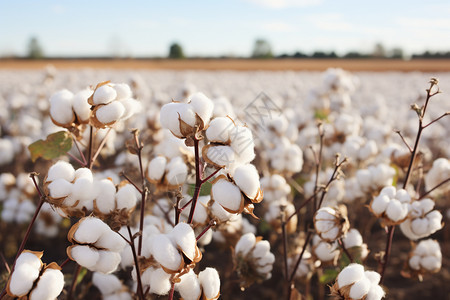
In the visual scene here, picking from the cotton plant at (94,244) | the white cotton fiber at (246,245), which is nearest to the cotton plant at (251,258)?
the white cotton fiber at (246,245)

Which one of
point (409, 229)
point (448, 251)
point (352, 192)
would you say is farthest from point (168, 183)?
point (448, 251)

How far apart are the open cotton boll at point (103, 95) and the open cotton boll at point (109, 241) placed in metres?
0.40

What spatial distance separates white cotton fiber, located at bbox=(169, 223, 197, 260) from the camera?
1019 millimetres

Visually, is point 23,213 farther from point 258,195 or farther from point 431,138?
point 431,138

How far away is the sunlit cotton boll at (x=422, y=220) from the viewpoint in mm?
1735

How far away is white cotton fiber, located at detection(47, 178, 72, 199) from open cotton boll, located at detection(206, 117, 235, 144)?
1.48 ft

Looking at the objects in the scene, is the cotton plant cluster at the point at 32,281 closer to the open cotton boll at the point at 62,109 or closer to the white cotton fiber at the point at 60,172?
the white cotton fiber at the point at 60,172

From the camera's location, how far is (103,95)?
1.30 m

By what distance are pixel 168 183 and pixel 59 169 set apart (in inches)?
17.5

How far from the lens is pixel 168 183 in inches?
62.0

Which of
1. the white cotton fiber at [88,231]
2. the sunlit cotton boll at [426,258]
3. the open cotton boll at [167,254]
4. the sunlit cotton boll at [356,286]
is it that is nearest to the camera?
the open cotton boll at [167,254]

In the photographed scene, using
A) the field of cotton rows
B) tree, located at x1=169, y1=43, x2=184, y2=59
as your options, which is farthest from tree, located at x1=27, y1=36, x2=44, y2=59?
the field of cotton rows

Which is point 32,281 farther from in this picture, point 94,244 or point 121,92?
point 121,92

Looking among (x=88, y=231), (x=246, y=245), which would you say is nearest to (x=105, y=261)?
(x=88, y=231)
